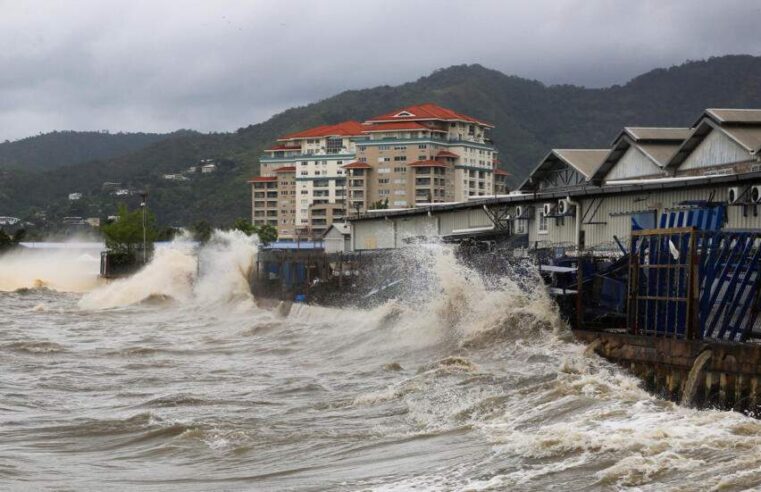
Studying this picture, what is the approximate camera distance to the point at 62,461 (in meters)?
16.3

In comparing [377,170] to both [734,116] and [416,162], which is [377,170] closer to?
[416,162]

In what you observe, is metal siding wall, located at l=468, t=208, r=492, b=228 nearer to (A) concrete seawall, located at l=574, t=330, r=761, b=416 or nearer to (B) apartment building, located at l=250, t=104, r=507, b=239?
(A) concrete seawall, located at l=574, t=330, r=761, b=416

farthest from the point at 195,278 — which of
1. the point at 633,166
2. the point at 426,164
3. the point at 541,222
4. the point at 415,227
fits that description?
the point at 426,164

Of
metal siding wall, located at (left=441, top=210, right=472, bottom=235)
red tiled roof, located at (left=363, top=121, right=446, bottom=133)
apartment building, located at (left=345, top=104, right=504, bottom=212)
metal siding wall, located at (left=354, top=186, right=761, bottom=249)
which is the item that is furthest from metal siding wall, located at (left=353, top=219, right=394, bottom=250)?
red tiled roof, located at (left=363, top=121, right=446, bottom=133)

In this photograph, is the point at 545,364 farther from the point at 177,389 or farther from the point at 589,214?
the point at 589,214

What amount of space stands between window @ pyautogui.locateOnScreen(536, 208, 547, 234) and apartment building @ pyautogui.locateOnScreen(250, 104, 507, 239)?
89129 millimetres

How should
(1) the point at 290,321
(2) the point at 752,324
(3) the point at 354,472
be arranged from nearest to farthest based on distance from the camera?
(3) the point at 354,472 < (2) the point at 752,324 < (1) the point at 290,321

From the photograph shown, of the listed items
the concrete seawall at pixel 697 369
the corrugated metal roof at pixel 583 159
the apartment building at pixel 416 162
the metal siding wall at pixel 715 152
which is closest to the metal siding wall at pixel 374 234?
the corrugated metal roof at pixel 583 159

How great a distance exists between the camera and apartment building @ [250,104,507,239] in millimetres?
144625

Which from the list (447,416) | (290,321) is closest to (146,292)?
(290,321)

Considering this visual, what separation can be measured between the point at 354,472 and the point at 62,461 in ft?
15.5

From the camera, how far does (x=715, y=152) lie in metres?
42.7

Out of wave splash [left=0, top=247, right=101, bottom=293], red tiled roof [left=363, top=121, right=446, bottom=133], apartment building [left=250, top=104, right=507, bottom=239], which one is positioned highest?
red tiled roof [left=363, top=121, right=446, bottom=133]

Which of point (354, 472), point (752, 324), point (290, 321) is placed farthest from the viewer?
point (290, 321)
